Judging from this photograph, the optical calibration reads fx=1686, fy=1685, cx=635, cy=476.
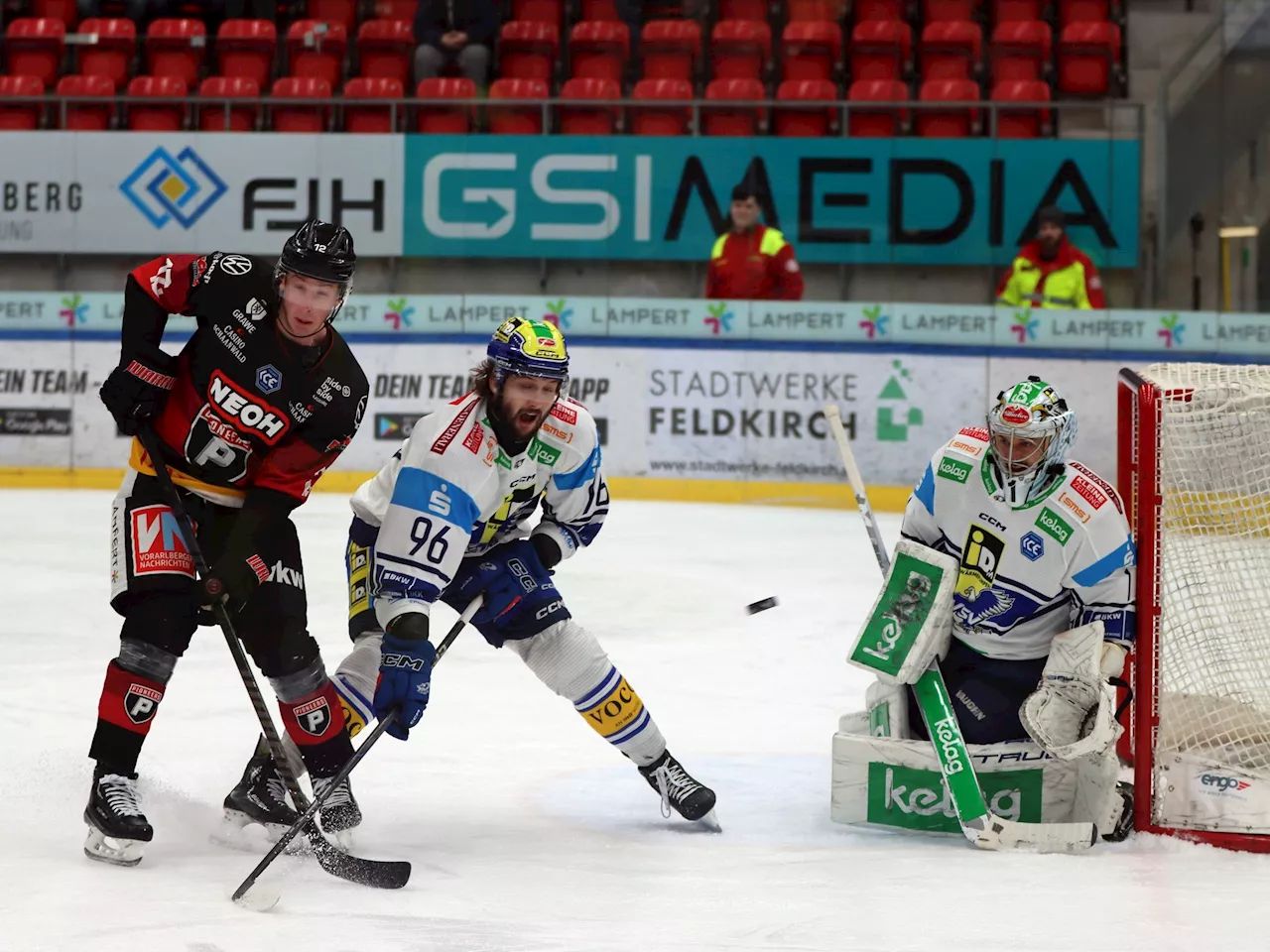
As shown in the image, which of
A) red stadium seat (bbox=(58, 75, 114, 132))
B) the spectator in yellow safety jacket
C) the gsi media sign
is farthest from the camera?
red stadium seat (bbox=(58, 75, 114, 132))

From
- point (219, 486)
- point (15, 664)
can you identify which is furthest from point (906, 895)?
point (15, 664)

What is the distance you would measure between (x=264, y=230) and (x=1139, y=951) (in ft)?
24.3

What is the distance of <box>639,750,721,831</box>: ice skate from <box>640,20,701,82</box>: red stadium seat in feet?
21.2

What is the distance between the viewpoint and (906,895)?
310 cm

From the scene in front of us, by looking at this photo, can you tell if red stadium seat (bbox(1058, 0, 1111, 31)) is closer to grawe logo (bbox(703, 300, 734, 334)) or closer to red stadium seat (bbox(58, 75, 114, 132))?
grawe logo (bbox(703, 300, 734, 334))

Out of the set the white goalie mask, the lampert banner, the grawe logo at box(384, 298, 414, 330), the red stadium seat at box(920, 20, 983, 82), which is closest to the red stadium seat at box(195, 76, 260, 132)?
the lampert banner

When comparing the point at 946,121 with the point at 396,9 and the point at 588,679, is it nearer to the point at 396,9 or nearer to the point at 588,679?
the point at 396,9

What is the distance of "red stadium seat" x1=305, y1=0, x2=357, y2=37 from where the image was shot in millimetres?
10273

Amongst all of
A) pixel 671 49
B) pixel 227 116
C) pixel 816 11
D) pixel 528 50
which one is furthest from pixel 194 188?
pixel 816 11

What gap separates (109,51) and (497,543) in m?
7.81

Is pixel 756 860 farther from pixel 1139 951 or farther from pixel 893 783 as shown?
pixel 1139 951

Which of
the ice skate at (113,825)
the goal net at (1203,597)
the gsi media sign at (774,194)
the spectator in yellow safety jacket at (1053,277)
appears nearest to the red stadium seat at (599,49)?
the gsi media sign at (774,194)

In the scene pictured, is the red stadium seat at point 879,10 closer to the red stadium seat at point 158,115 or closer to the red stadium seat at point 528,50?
the red stadium seat at point 528,50

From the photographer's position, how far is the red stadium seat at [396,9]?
10.1m
